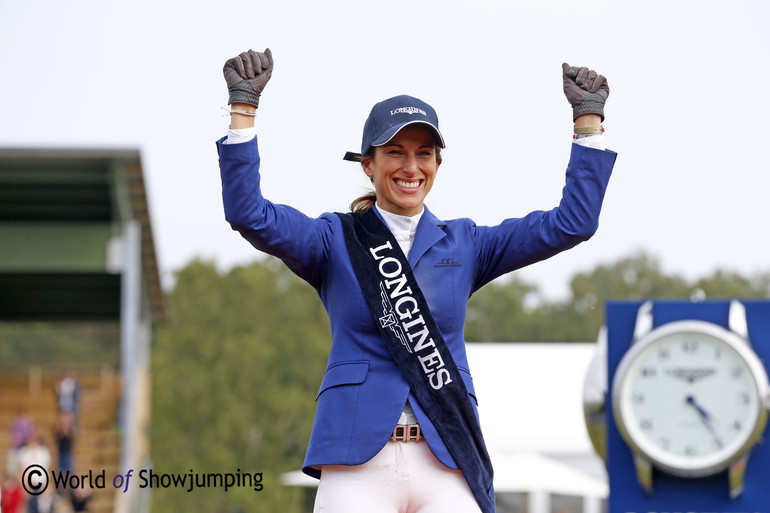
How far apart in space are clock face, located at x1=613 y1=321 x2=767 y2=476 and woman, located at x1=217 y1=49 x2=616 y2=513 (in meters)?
1.39

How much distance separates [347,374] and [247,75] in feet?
2.53

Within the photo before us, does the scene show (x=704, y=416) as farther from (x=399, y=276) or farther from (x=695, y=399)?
(x=399, y=276)

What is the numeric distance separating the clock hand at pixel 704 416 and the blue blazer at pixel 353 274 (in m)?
1.57

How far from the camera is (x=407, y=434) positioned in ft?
9.90

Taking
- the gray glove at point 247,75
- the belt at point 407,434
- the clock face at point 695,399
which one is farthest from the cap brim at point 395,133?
the clock face at point 695,399

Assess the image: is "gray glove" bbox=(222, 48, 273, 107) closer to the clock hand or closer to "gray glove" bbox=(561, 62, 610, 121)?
"gray glove" bbox=(561, 62, 610, 121)

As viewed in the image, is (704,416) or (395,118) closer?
(395,118)

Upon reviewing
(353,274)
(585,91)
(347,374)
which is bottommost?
(347,374)

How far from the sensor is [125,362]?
1634 centimetres

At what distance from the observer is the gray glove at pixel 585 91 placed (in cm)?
323

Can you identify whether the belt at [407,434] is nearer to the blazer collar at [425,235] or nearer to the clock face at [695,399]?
the blazer collar at [425,235]

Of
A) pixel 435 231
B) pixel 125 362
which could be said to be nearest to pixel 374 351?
pixel 435 231

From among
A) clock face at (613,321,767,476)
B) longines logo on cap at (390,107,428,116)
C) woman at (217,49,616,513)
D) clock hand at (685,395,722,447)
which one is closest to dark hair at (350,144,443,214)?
woman at (217,49,616,513)

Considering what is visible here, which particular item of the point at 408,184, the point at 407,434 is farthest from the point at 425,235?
the point at 407,434
